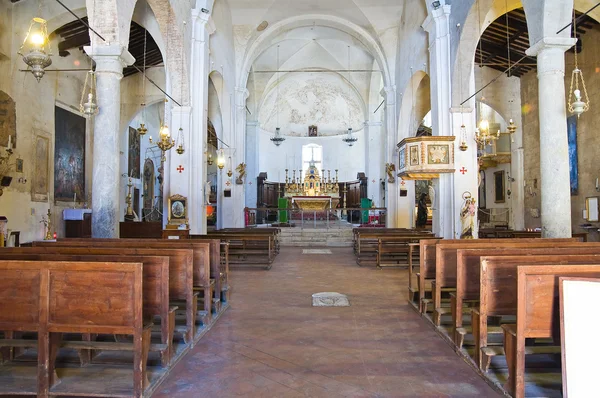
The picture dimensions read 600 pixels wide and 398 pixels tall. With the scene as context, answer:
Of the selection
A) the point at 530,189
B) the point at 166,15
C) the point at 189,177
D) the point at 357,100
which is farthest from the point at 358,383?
the point at 357,100

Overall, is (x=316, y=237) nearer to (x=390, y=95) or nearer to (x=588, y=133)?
(x=390, y=95)

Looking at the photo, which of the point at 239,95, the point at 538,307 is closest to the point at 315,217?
the point at 239,95

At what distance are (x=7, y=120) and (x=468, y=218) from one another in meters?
11.9

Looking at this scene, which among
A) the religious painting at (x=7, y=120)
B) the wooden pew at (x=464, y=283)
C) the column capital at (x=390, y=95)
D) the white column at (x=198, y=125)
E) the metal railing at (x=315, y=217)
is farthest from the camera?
the metal railing at (x=315, y=217)

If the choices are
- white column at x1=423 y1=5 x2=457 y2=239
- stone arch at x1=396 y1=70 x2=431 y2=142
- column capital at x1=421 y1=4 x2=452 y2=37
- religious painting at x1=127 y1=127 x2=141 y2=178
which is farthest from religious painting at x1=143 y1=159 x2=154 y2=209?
column capital at x1=421 y1=4 x2=452 y2=37

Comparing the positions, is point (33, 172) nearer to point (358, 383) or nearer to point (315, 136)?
point (358, 383)

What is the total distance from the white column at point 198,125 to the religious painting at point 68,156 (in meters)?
5.09

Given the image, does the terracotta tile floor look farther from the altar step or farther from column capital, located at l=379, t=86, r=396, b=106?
column capital, located at l=379, t=86, r=396, b=106

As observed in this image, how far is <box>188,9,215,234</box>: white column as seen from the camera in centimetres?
1070

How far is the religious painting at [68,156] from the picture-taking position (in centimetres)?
1261

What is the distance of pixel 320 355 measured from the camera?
3.66 meters

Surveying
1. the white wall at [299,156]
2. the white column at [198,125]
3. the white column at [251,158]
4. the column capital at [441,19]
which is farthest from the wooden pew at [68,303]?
the white wall at [299,156]

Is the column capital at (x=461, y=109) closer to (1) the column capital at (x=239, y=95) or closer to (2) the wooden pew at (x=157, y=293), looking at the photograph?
(2) the wooden pew at (x=157, y=293)

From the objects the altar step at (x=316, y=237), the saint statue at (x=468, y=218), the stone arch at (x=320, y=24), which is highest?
the stone arch at (x=320, y=24)
